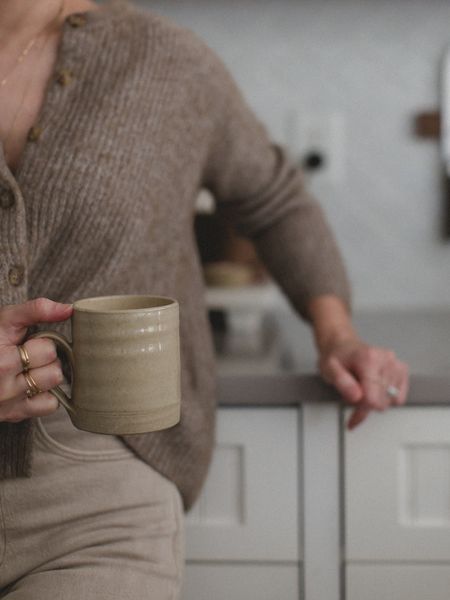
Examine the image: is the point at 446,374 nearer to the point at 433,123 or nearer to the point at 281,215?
the point at 281,215

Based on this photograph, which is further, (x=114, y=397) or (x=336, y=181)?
(x=336, y=181)

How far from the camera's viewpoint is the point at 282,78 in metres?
1.63

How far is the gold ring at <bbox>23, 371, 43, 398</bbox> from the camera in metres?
0.66

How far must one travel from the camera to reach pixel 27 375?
66 centimetres

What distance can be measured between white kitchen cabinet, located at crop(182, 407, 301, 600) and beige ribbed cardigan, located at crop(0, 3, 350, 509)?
0.35ft

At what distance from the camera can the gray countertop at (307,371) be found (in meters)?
1.04

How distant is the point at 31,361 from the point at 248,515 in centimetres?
55

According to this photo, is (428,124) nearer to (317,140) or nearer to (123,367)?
(317,140)

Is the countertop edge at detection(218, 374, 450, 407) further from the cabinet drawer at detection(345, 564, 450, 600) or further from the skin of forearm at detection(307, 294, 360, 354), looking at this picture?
the cabinet drawer at detection(345, 564, 450, 600)

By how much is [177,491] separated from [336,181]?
35.3 inches

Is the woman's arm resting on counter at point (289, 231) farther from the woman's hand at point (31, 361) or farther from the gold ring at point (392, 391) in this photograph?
the woman's hand at point (31, 361)

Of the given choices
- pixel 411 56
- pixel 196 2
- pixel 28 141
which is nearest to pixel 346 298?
pixel 28 141

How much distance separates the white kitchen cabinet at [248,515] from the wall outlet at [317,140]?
701mm

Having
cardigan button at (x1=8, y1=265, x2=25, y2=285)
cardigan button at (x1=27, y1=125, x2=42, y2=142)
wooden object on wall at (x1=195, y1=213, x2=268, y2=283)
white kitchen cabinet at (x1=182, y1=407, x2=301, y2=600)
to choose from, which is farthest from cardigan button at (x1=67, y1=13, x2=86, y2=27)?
wooden object on wall at (x1=195, y1=213, x2=268, y2=283)
